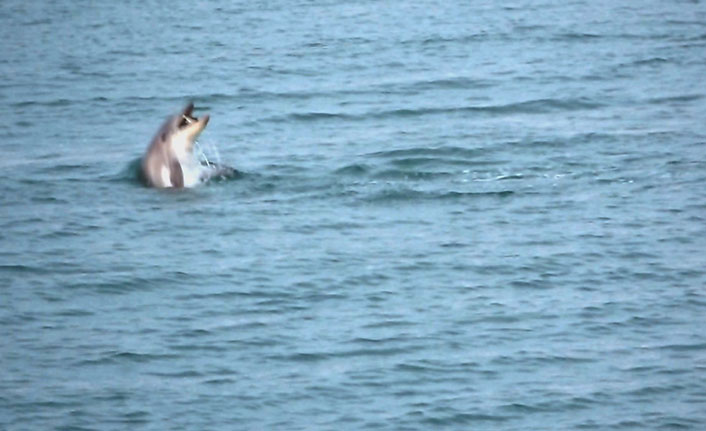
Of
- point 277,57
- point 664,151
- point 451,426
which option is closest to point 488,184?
point 664,151

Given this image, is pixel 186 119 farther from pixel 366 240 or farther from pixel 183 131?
pixel 366 240

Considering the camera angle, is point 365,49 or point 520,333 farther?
point 365,49

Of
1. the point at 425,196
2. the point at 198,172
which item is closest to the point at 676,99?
the point at 425,196

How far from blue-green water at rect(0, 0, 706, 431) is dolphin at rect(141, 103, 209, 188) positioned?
310mm

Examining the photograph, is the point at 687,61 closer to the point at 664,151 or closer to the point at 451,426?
the point at 664,151

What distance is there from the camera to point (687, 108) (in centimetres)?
2989

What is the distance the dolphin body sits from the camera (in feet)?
83.5

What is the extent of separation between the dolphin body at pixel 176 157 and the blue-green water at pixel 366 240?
29cm

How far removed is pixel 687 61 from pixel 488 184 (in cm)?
1046

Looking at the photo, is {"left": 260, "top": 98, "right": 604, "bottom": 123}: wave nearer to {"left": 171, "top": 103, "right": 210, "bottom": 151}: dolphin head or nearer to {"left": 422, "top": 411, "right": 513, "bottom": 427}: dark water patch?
{"left": 171, "top": 103, "right": 210, "bottom": 151}: dolphin head

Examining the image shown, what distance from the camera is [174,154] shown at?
83.4 ft

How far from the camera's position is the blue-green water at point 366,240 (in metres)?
17.8

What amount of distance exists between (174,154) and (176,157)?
0.20ft

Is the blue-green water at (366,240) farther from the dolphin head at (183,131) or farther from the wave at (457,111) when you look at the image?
the dolphin head at (183,131)
